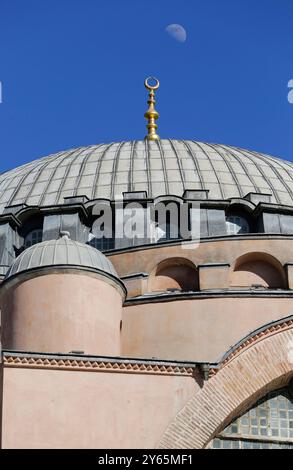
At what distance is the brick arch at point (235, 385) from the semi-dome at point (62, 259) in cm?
293

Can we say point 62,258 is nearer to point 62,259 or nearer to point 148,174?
point 62,259

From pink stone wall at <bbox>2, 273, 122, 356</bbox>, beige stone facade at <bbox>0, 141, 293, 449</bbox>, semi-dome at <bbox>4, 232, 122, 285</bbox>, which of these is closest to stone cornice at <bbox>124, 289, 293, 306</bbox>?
beige stone facade at <bbox>0, 141, 293, 449</bbox>

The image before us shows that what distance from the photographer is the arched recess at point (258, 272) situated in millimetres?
19109

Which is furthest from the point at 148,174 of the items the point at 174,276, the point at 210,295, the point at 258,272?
the point at 210,295

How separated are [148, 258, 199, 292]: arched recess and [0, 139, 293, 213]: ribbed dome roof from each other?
164 inches

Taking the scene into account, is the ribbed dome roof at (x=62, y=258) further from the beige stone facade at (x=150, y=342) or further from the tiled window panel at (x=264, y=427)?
the tiled window panel at (x=264, y=427)

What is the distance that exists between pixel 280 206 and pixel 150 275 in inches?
174

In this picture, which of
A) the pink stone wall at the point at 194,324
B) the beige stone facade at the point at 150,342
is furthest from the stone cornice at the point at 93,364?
the pink stone wall at the point at 194,324

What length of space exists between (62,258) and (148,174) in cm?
825

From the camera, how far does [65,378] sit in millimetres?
14297

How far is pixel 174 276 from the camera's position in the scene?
19.5 metres

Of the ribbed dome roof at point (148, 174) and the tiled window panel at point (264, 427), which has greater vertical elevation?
the ribbed dome roof at point (148, 174)

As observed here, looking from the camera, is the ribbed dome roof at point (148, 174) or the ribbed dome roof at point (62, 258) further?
the ribbed dome roof at point (148, 174)

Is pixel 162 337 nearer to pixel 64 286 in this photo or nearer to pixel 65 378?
pixel 64 286
